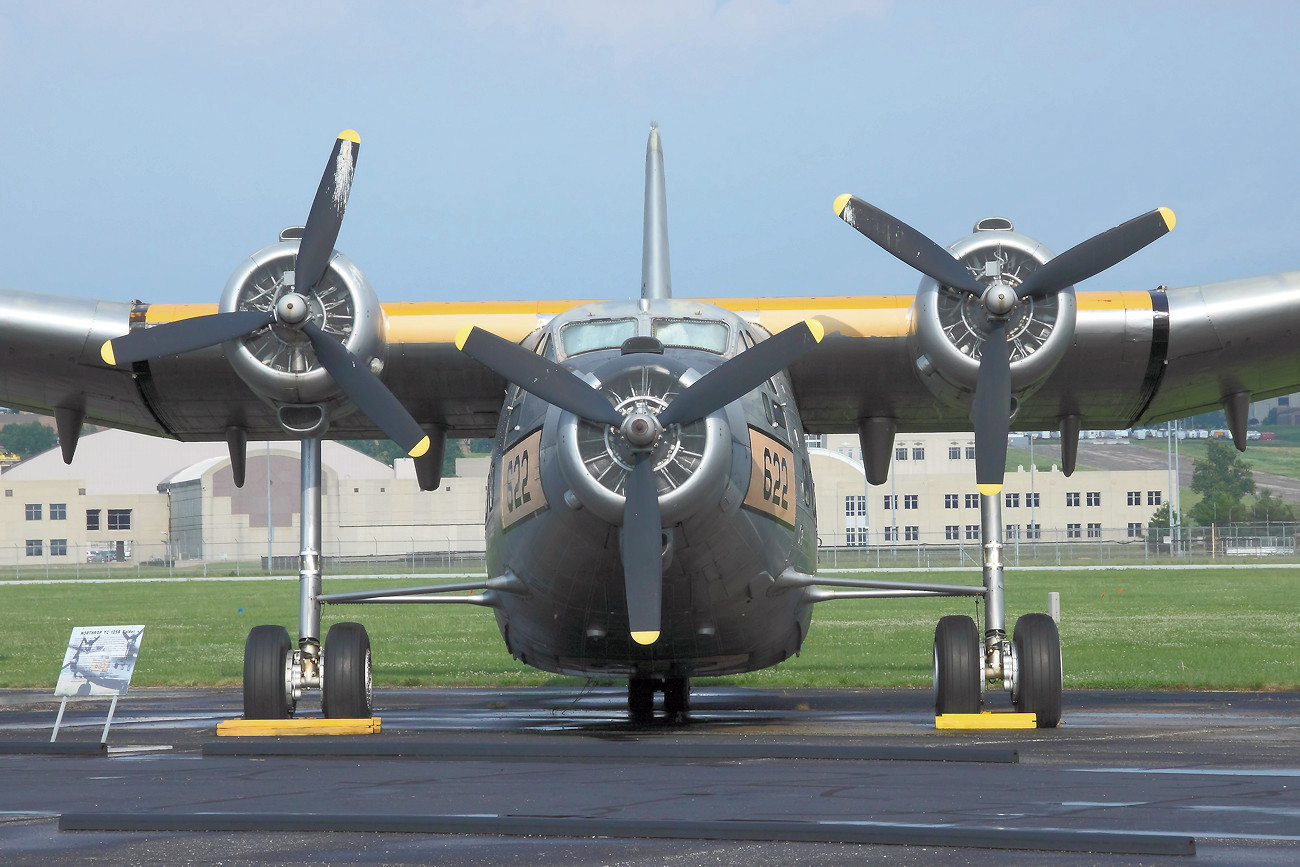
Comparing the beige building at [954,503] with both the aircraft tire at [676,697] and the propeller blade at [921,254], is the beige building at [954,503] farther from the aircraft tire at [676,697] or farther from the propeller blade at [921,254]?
the propeller blade at [921,254]

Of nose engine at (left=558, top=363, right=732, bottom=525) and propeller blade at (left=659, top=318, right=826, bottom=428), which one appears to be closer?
nose engine at (left=558, top=363, right=732, bottom=525)

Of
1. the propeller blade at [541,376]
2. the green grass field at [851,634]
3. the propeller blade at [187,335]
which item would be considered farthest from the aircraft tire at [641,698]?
the green grass field at [851,634]

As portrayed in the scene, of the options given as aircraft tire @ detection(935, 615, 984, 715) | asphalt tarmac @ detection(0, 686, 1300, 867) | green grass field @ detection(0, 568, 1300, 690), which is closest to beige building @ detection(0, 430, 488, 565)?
green grass field @ detection(0, 568, 1300, 690)

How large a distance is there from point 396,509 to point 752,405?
7923 centimetres

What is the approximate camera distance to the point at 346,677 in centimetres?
1392

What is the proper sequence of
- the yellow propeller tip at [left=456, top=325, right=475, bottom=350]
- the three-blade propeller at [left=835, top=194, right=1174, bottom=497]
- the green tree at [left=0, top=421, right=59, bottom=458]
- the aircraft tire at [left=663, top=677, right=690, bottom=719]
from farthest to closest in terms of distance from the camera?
the green tree at [left=0, top=421, right=59, bottom=458], the aircraft tire at [left=663, top=677, right=690, bottom=719], the three-blade propeller at [left=835, top=194, right=1174, bottom=497], the yellow propeller tip at [left=456, top=325, right=475, bottom=350]

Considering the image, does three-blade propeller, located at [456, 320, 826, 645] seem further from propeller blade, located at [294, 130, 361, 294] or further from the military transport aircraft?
propeller blade, located at [294, 130, 361, 294]

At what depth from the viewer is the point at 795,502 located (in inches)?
508

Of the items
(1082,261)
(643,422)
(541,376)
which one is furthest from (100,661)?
(1082,261)

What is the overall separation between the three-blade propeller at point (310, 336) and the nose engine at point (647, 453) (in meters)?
3.40

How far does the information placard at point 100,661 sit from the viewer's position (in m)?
12.6

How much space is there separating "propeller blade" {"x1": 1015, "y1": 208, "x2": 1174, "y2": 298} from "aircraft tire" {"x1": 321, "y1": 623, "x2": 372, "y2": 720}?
274 inches

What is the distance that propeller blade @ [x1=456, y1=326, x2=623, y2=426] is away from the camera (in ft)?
35.0

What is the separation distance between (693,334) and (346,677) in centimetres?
457
